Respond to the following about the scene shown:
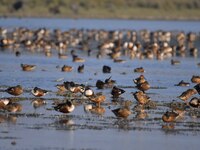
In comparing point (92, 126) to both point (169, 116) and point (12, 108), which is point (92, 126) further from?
point (12, 108)

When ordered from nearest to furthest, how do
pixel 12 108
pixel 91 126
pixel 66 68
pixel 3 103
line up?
1. pixel 91 126
2. pixel 3 103
3. pixel 12 108
4. pixel 66 68

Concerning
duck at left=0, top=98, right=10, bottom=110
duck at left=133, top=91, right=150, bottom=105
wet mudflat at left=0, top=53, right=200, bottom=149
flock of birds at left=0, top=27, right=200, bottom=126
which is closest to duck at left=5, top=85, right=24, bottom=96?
flock of birds at left=0, top=27, right=200, bottom=126

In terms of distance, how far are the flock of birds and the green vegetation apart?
90.1 feet

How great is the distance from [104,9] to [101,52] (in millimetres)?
50475

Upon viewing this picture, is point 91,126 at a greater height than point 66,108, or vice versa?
point 66,108

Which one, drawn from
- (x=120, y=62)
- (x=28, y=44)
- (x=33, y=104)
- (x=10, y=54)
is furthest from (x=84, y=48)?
(x=33, y=104)

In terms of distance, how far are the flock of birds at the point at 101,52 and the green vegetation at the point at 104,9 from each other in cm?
2746

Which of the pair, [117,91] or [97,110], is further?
[117,91]

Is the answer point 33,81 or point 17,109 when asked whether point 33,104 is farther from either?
point 33,81

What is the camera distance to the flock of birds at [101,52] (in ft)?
68.6

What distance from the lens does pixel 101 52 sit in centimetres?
4244

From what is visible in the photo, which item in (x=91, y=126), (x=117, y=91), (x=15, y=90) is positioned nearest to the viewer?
(x=91, y=126)

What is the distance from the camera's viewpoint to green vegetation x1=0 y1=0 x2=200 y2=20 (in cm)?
9019

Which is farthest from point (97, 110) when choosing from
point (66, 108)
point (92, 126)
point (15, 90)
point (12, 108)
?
point (15, 90)
